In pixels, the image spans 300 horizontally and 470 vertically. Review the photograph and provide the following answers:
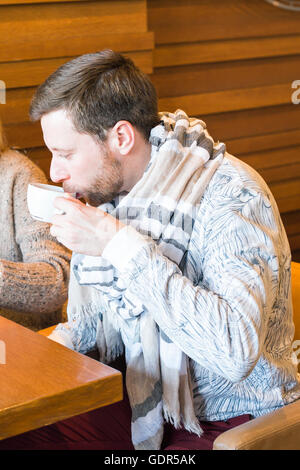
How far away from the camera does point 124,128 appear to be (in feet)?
5.17

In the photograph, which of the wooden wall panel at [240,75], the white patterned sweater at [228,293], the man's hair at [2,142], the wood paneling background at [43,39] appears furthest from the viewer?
the wooden wall panel at [240,75]

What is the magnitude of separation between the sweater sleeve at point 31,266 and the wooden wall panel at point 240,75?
99 centimetres

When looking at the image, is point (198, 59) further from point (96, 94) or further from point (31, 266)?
point (96, 94)

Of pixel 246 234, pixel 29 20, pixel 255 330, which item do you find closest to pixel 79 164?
pixel 246 234

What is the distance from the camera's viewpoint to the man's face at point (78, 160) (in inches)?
61.7

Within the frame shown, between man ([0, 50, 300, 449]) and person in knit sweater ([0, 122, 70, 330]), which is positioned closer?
man ([0, 50, 300, 449])

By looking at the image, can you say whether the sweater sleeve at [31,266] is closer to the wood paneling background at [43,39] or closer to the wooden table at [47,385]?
the wood paneling background at [43,39]

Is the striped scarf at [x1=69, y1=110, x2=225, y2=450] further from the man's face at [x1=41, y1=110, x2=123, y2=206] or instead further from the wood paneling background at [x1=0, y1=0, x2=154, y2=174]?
the wood paneling background at [x1=0, y1=0, x2=154, y2=174]

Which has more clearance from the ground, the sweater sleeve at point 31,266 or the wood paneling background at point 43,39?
the wood paneling background at point 43,39

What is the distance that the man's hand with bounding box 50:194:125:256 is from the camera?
141 centimetres

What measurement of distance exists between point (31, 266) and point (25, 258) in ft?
0.30

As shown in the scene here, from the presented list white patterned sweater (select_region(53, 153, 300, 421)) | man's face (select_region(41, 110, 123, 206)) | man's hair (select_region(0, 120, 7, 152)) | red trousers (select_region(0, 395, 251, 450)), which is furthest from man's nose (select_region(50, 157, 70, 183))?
man's hair (select_region(0, 120, 7, 152))

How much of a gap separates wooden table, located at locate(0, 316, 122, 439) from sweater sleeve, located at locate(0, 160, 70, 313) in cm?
58

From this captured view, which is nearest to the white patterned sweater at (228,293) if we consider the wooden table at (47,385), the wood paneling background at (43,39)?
the wooden table at (47,385)
